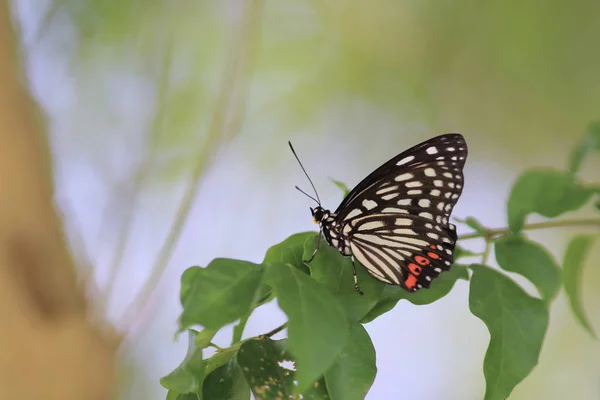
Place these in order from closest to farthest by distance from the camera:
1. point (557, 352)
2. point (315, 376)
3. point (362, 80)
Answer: point (315, 376) → point (557, 352) → point (362, 80)

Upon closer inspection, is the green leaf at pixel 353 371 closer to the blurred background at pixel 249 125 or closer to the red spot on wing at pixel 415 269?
the red spot on wing at pixel 415 269

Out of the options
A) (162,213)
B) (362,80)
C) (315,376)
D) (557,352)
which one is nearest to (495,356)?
(315,376)

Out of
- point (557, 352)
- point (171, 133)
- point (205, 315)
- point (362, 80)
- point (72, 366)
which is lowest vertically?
point (557, 352)

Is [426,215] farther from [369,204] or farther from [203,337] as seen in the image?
[203,337]

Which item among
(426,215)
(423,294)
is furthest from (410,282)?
(426,215)

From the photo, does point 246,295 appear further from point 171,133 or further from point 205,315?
point 171,133

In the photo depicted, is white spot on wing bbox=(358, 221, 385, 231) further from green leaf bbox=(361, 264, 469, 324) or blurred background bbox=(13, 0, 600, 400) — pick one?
blurred background bbox=(13, 0, 600, 400)

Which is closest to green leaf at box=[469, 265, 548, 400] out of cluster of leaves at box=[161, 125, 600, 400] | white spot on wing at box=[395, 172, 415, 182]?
cluster of leaves at box=[161, 125, 600, 400]
